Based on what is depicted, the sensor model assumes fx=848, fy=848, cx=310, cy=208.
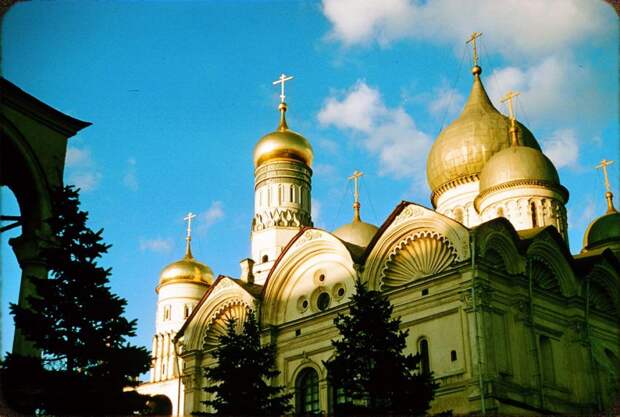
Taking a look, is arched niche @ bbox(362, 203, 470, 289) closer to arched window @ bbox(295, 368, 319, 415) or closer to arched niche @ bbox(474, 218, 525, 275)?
arched niche @ bbox(474, 218, 525, 275)

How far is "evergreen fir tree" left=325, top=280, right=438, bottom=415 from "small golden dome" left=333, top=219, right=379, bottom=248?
13.5 m

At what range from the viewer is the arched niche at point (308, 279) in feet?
86.8

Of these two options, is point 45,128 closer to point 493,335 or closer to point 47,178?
point 47,178

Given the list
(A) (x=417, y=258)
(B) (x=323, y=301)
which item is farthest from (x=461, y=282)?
(B) (x=323, y=301)

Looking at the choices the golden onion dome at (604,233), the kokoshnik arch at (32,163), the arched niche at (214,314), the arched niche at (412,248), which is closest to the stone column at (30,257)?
the kokoshnik arch at (32,163)

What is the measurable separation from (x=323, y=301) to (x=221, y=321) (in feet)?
15.5

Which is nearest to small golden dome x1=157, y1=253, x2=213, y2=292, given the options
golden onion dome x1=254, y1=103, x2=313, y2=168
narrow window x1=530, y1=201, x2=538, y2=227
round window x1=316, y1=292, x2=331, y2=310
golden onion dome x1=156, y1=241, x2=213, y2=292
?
golden onion dome x1=156, y1=241, x2=213, y2=292

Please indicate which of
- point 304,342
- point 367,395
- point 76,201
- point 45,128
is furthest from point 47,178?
point 304,342

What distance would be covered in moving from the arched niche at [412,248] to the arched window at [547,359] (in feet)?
12.7

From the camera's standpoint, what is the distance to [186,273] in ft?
145

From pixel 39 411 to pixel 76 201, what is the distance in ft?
12.4

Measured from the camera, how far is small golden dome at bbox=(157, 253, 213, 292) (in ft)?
Answer: 144

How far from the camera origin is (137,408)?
14906mm

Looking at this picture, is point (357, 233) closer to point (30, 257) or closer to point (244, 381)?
point (244, 381)
